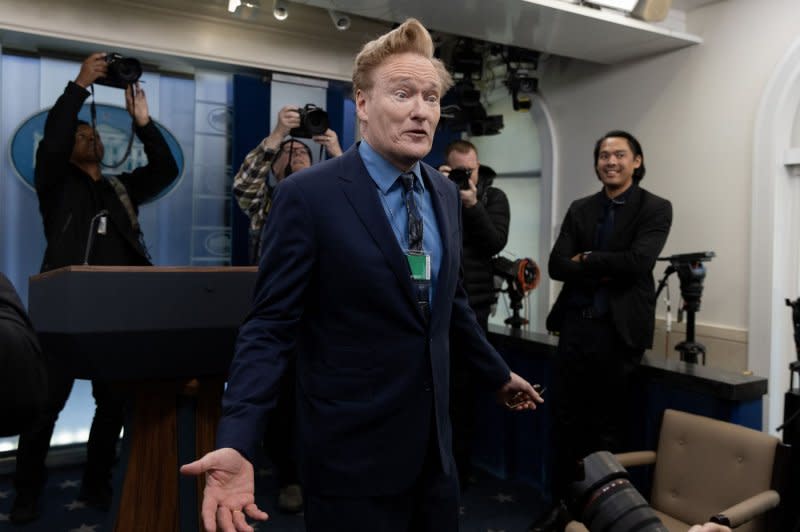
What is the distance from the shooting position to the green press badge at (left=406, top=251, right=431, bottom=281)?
1321mm

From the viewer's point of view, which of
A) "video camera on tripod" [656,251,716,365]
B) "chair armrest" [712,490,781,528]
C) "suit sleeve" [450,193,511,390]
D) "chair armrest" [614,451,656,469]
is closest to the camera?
"suit sleeve" [450,193,511,390]

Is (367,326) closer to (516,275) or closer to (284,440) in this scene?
(284,440)

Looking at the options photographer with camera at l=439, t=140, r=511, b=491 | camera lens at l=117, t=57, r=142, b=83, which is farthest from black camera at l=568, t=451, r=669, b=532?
camera lens at l=117, t=57, r=142, b=83

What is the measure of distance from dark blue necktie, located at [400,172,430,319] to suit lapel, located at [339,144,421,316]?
41mm

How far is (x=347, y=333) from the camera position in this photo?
129 centimetres

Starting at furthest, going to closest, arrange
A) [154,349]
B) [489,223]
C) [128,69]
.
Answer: [489,223] < [128,69] < [154,349]

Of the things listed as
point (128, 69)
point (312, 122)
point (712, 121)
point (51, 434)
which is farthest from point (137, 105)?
point (712, 121)

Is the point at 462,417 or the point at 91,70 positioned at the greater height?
the point at 91,70

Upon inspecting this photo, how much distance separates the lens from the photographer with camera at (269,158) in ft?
9.67

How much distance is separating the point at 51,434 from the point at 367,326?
2274 millimetres

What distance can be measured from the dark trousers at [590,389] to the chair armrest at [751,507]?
83 cm

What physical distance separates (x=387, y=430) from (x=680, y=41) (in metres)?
3.58

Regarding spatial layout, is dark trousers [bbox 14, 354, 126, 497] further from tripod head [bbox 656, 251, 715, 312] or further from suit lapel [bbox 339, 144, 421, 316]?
tripod head [bbox 656, 251, 715, 312]

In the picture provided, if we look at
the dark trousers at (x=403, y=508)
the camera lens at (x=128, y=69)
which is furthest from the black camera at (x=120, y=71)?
the dark trousers at (x=403, y=508)
